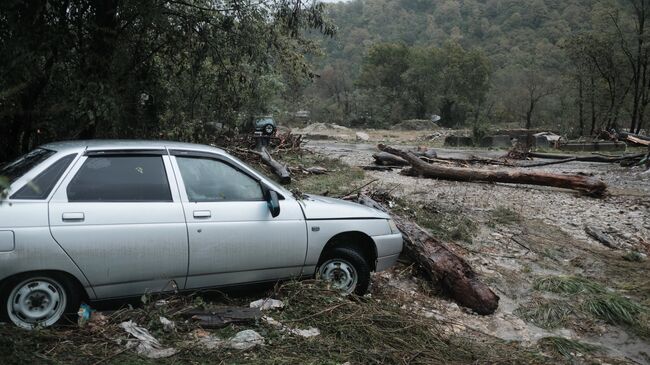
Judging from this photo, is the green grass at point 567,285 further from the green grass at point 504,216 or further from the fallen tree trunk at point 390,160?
the fallen tree trunk at point 390,160

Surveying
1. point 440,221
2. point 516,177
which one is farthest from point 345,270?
point 516,177

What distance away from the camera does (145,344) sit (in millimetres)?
3934

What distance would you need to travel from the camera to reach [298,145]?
63.8 ft

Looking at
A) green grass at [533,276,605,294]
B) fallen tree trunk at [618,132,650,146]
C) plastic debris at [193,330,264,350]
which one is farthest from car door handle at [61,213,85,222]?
fallen tree trunk at [618,132,650,146]

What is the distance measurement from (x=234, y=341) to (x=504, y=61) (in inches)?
3116

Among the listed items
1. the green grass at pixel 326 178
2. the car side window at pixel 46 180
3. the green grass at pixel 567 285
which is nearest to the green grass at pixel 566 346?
the green grass at pixel 567 285

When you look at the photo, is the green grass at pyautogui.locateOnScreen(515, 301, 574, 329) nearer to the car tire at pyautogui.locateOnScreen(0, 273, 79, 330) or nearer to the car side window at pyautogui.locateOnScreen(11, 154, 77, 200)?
the car tire at pyautogui.locateOnScreen(0, 273, 79, 330)

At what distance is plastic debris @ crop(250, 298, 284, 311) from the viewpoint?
15.8 feet

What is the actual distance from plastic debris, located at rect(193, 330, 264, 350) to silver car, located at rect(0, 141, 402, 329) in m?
0.56

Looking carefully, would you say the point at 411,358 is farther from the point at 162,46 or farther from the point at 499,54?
the point at 499,54

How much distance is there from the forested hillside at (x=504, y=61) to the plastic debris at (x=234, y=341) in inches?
275

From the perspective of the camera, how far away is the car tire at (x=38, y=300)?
12.9 ft

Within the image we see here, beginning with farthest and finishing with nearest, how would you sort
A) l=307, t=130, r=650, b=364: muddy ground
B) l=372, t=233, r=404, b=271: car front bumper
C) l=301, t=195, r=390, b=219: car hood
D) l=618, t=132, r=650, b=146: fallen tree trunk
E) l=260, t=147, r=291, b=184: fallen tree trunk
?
l=618, t=132, r=650, b=146: fallen tree trunk → l=260, t=147, r=291, b=184: fallen tree trunk → l=307, t=130, r=650, b=364: muddy ground → l=372, t=233, r=404, b=271: car front bumper → l=301, t=195, r=390, b=219: car hood

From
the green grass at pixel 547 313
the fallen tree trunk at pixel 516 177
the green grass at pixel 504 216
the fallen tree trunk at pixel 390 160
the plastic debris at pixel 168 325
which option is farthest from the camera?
the fallen tree trunk at pixel 390 160
